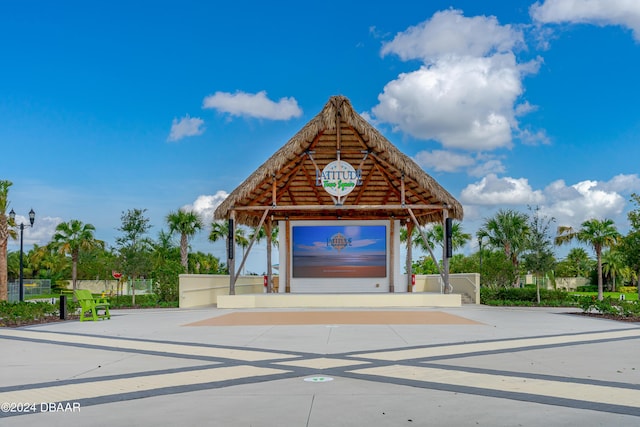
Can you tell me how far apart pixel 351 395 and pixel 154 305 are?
22.9 metres

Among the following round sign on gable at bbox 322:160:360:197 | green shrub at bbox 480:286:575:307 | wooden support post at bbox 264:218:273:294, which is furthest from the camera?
wooden support post at bbox 264:218:273:294

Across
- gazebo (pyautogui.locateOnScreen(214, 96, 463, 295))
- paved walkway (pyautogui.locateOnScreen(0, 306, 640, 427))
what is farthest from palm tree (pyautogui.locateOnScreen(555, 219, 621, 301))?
paved walkway (pyautogui.locateOnScreen(0, 306, 640, 427))

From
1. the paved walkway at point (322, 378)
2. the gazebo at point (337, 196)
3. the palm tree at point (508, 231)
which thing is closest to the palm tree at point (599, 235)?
the palm tree at point (508, 231)

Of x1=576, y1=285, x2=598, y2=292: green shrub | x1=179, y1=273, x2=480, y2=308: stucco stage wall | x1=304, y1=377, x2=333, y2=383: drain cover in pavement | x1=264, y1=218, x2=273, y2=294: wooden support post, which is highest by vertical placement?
x1=264, y1=218, x2=273, y2=294: wooden support post

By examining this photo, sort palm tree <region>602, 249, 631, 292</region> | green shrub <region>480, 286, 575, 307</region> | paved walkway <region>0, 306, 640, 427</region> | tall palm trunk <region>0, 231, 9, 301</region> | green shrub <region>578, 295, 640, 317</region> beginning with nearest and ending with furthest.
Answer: paved walkway <region>0, 306, 640, 427</region>, green shrub <region>578, 295, 640, 317</region>, green shrub <region>480, 286, 575, 307</region>, tall palm trunk <region>0, 231, 9, 301</region>, palm tree <region>602, 249, 631, 292</region>

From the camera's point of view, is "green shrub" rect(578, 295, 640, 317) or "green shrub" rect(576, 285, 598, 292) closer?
"green shrub" rect(578, 295, 640, 317)

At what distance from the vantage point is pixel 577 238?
153 feet

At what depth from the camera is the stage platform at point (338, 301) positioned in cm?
2528

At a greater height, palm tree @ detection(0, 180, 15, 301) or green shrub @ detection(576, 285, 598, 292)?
palm tree @ detection(0, 180, 15, 301)

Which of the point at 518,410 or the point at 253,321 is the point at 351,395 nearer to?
the point at 518,410

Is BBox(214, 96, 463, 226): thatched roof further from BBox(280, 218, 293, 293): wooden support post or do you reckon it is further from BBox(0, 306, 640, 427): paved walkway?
BBox(0, 306, 640, 427): paved walkway

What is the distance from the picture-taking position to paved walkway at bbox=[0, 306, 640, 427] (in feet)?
19.8

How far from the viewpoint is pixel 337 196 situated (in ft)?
86.6

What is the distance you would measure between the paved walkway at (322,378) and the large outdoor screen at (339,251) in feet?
54.8
